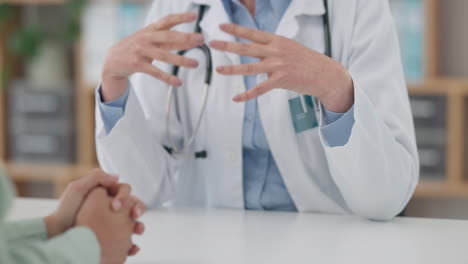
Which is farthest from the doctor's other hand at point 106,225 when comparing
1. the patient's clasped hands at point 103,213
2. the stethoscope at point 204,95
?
the stethoscope at point 204,95

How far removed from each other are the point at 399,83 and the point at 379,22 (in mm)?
149

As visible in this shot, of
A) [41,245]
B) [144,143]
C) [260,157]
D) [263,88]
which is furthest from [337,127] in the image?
[41,245]

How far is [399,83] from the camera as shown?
1.50 m

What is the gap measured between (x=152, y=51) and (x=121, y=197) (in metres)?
0.42

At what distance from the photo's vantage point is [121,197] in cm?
104

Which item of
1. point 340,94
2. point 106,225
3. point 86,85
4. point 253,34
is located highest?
point 253,34

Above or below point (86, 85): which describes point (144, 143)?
above

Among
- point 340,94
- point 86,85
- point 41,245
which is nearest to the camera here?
point 41,245

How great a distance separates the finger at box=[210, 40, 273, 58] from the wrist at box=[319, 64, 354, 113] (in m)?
0.14

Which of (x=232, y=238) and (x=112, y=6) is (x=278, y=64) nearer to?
(x=232, y=238)

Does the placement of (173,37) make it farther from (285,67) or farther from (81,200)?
(81,200)

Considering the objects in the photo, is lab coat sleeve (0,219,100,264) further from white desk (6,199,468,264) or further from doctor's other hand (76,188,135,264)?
white desk (6,199,468,264)

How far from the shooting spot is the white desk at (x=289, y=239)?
3.58 feet

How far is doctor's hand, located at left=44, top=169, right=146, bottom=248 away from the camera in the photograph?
93cm
